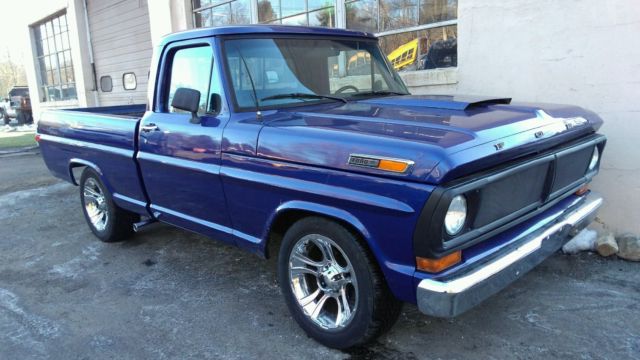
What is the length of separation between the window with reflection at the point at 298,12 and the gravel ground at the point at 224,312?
12.5 feet

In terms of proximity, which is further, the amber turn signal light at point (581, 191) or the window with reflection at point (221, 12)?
the window with reflection at point (221, 12)

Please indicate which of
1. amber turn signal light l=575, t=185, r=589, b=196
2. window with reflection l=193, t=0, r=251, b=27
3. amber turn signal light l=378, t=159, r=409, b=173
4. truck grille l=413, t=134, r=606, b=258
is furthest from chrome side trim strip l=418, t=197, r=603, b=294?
window with reflection l=193, t=0, r=251, b=27

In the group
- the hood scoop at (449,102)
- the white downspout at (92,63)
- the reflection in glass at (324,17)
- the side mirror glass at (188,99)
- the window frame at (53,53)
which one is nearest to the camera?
the hood scoop at (449,102)

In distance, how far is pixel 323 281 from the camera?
119 inches

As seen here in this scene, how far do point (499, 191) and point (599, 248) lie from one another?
7.61ft

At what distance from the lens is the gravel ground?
3002 mm

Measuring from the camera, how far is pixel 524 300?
11.6 feet

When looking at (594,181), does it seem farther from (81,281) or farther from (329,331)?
(81,281)

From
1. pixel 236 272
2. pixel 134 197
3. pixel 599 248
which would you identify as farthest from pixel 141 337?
pixel 599 248

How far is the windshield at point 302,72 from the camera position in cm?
344

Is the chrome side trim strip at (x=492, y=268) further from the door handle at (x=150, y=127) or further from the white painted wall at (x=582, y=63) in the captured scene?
the door handle at (x=150, y=127)

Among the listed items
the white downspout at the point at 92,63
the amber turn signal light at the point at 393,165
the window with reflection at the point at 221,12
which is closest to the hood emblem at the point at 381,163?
the amber turn signal light at the point at 393,165

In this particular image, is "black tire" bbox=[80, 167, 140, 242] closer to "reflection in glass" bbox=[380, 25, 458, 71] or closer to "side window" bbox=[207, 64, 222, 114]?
"side window" bbox=[207, 64, 222, 114]

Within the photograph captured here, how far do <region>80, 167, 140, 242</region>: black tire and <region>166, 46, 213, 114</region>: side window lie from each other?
1456mm
